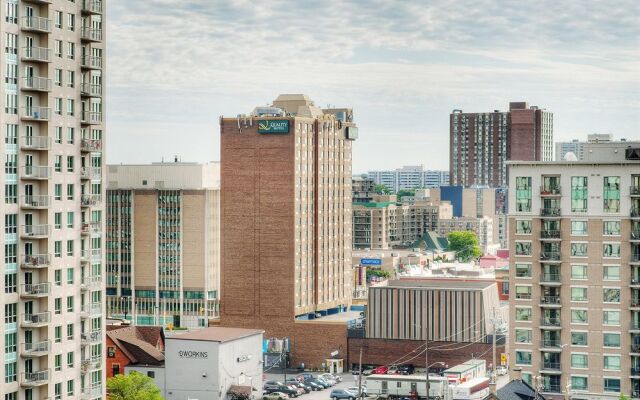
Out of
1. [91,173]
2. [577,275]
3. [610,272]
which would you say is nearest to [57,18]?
[91,173]

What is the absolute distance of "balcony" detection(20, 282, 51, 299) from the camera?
81.4 meters

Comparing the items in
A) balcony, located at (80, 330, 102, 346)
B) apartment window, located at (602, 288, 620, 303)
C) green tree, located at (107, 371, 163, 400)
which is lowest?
green tree, located at (107, 371, 163, 400)

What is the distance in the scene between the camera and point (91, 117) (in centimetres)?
8625

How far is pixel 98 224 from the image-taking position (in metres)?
88.2

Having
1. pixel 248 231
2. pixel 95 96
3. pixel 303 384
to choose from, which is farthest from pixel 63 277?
pixel 248 231

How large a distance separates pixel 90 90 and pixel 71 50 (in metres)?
2.96

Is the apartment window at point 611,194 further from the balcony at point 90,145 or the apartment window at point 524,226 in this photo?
the balcony at point 90,145

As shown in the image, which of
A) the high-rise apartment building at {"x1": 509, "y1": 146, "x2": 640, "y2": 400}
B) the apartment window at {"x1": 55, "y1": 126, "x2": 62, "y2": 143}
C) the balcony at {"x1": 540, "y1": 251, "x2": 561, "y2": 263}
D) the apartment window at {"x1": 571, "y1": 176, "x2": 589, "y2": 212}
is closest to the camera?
the apartment window at {"x1": 55, "y1": 126, "x2": 62, "y2": 143}

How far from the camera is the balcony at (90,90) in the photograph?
85375mm

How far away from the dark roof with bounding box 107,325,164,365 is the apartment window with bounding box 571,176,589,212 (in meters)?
56.7

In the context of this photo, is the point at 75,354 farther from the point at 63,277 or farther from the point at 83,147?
the point at 83,147

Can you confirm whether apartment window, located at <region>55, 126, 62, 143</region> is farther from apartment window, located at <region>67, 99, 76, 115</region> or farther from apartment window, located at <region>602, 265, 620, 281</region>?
apartment window, located at <region>602, 265, 620, 281</region>

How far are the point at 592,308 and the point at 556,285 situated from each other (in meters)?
3.48

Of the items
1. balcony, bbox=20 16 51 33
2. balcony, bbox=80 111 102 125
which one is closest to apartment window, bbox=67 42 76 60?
balcony, bbox=20 16 51 33
